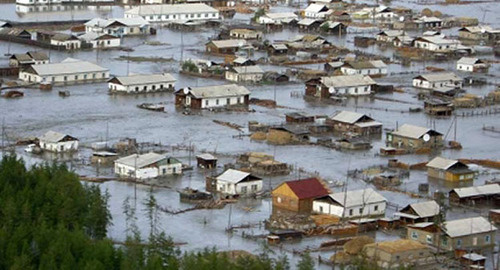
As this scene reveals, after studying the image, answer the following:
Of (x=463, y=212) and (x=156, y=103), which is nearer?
(x=463, y=212)

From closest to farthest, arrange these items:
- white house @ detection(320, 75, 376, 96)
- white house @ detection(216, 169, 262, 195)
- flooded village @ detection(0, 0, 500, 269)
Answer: flooded village @ detection(0, 0, 500, 269) < white house @ detection(216, 169, 262, 195) < white house @ detection(320, 75, 376, 96)

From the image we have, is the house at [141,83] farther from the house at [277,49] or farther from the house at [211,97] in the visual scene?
the house at [277,49]

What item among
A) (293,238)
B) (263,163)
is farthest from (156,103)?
(293,238)

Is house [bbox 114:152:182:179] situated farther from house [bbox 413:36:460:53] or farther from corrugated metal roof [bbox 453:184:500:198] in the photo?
house [bbox 413:36:460:53]

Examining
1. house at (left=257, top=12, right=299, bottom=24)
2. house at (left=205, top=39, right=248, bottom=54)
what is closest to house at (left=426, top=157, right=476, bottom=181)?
house at (left=205, top=39, right=248, bottom=54)

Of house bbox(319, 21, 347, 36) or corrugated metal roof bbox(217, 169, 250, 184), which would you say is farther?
house bbox(319, 21, 347, 36)

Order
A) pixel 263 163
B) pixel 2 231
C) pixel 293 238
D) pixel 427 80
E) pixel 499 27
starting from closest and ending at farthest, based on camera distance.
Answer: pixel 2 231 → pixel 293 238 → pixel 263 163 → pixel 427 80 → pixel 499 27

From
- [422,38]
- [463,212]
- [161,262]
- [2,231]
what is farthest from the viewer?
[422,38]

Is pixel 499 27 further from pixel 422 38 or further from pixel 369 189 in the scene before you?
pixel 369 189
